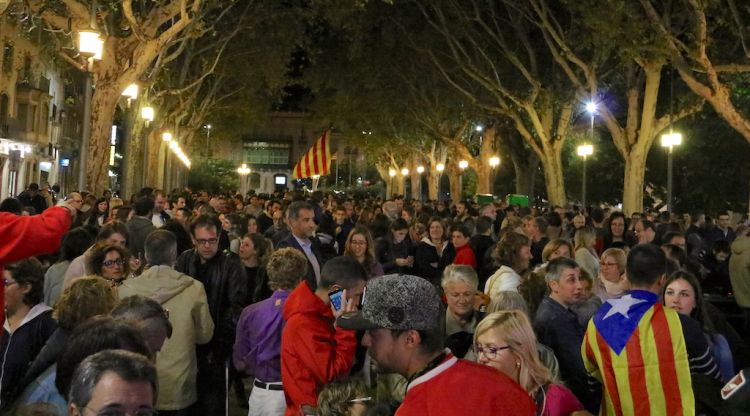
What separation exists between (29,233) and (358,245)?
17.6ft

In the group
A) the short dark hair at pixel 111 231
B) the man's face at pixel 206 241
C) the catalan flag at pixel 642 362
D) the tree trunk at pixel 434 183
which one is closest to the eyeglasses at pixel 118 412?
the catalan flag at pixel 642 362

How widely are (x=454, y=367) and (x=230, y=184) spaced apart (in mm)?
90724

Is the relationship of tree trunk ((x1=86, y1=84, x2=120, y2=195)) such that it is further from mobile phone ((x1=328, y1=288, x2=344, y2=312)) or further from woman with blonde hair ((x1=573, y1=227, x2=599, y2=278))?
mobile phone ((x1=328, y1=288, x2=344, y2=312))

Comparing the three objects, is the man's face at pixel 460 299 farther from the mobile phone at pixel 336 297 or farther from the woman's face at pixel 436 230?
the woman's face at pixel 436 230

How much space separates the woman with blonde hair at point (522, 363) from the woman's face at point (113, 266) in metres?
3.43

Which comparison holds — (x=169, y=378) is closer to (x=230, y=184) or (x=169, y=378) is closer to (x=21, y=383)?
(x=21, y=383)

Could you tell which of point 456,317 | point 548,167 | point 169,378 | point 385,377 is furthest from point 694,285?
point 548,167

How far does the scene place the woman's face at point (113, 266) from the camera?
6863mm

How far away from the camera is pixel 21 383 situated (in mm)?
4664

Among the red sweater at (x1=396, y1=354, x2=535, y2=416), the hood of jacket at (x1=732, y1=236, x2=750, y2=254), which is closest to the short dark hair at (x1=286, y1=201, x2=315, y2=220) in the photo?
the hood of jacket at (x1=732, y1=236, x2=750, y2=254)

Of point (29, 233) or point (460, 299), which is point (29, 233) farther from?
point (460, 299)

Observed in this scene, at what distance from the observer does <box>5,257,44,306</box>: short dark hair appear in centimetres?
544

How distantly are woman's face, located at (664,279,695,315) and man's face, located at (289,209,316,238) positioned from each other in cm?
392

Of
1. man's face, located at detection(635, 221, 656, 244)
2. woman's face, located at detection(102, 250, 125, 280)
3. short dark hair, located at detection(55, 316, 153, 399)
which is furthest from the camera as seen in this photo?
man's face, located at detection(635, 221, 656, 244)
